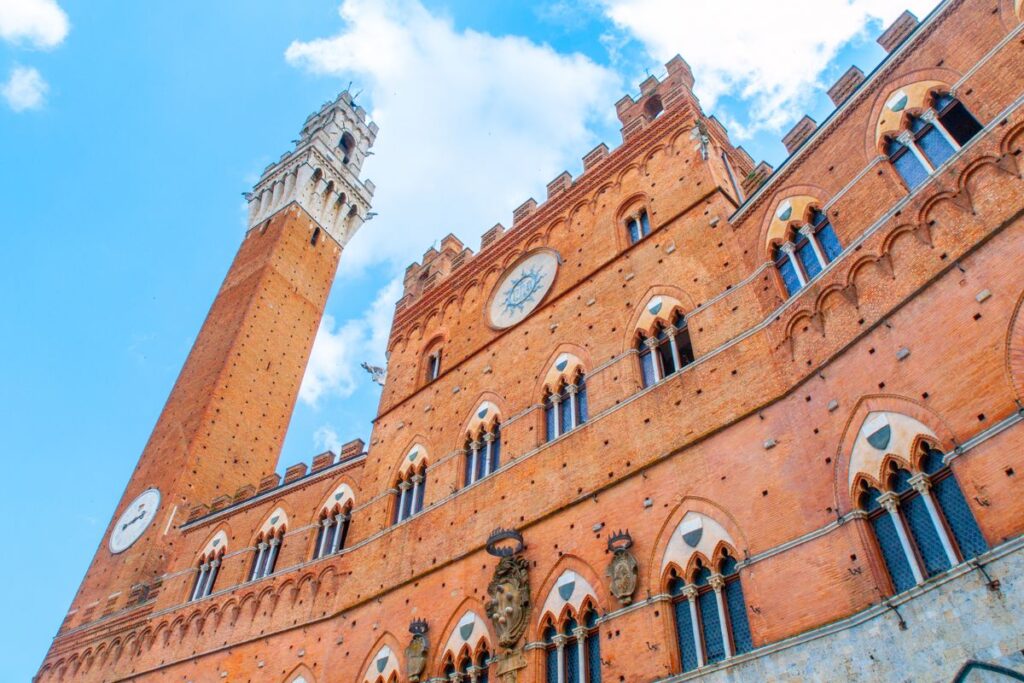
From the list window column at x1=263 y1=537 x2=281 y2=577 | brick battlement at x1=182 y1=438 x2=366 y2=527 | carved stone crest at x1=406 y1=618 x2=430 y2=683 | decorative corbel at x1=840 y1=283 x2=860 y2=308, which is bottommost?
carved stone crest at x1=406 y1=618 x2=430 y2=683

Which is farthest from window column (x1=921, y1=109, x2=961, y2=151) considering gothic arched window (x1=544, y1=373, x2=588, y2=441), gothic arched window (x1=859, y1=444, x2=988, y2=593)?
gothic arched window (x1=544, y1=373, x2=588, y2=441)

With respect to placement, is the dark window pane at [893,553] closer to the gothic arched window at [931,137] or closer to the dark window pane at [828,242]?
the dark window pane at [828,242]

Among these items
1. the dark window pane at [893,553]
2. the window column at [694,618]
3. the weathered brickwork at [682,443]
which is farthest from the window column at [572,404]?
the dark window pane at [893,553]

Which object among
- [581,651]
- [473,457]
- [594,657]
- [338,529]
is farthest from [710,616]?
[338,529]

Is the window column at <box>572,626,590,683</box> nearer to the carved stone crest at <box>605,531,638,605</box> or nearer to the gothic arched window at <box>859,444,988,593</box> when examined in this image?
the carved stone crest at <box>605,531,638,605</box>

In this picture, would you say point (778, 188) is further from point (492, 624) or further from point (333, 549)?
point (333, 549)

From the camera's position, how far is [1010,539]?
604 centimetres

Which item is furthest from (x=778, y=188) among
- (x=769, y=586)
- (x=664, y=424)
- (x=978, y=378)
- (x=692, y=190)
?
(x=769, y=586)

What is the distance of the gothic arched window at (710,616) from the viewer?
26.4 ft

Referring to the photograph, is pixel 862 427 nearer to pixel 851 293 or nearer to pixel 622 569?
pixel 851 293

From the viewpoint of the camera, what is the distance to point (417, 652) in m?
11.2

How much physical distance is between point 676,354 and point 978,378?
4398 millimetres

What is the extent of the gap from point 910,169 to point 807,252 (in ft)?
5.09

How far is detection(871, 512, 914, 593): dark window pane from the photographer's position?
22.7ft
